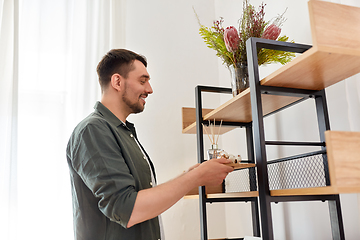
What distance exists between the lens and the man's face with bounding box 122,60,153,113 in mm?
1227

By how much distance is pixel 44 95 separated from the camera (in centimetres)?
188

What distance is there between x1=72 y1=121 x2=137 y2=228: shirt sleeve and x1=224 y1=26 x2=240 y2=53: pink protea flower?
58cm

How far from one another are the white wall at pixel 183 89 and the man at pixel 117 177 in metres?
0.75

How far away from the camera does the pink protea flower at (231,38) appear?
1219 millimetres

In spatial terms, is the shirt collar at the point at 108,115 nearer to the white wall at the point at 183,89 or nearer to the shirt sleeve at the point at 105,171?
the shirt sleeve at the point at 105,171

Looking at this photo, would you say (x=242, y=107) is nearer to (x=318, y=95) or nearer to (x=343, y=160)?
(x=318, y=95)

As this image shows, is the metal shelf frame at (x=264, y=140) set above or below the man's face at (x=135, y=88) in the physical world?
below

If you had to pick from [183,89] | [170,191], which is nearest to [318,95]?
[170,191]

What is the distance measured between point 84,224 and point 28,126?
1043 mm

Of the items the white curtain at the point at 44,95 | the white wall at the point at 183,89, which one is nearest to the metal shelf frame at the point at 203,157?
the white wall at the point at 183,89

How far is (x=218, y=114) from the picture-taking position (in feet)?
4.64

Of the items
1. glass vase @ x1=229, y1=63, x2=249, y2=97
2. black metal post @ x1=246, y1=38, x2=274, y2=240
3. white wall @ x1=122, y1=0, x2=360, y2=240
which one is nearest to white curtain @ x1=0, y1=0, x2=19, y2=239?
white wall @ x1=122, y1=0, x2=360, y2=240

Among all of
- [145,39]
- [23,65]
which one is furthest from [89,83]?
[145,39]

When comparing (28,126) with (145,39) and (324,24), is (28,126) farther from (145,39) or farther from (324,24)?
(324,24)
